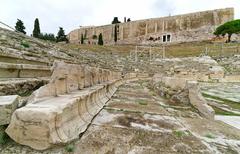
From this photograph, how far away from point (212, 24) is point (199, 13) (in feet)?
13.8

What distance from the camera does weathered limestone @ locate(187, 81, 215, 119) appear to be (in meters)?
3.57

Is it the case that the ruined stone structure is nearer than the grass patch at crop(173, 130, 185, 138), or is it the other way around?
the grass patch at crop(173, 130, 185, 138)

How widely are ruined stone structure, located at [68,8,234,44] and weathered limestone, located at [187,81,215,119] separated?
4652cm

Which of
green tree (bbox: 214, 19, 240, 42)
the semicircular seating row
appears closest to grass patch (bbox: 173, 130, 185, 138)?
the semicircular seating row

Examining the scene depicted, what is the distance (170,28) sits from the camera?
50.0 metres

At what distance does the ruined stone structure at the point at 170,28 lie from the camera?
46.6 meters

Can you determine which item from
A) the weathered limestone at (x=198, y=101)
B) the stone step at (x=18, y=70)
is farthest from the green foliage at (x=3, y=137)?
the weathered limestone at (x=198, y=101)

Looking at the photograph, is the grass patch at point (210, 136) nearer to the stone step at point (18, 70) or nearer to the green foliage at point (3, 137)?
the green foliage at point (3, 137)

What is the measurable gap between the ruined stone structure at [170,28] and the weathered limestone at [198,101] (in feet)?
153

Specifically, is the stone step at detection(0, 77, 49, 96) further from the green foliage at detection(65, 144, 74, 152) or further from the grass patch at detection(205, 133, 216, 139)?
the grass patch at detection(205, 133, 216, 139)

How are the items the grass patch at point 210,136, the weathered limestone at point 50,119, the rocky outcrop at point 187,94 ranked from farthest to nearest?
1. the rocky outcrop at point 187,94
2. the grass patch at point 210,136
3. the weathered limestone at point 50,119

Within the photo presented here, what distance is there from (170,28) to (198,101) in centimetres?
4871

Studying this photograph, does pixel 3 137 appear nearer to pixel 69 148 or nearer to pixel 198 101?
pixel 69 148

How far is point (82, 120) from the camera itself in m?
2.22
